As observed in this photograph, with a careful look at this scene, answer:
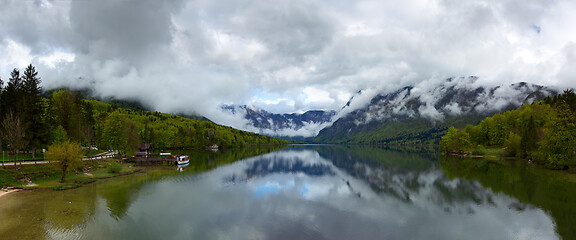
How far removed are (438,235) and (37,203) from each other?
4072 centimetres

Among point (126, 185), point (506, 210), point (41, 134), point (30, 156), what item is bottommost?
point (506, 210)

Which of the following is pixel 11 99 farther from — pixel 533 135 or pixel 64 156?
pixel 533 135

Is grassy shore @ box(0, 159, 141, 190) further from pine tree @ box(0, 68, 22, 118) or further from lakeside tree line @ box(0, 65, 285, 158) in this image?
pine tree @ box(0, 68, 22, 118)

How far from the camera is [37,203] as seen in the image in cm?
3111

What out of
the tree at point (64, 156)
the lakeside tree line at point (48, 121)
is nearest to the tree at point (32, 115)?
the lakeside tree line at point (48, 121)

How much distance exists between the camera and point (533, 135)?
265 feet

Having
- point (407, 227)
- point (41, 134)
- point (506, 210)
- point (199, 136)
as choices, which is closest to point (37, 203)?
point (41, 134)

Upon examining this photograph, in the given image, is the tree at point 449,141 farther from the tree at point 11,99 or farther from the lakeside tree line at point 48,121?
the tree at point 11,99

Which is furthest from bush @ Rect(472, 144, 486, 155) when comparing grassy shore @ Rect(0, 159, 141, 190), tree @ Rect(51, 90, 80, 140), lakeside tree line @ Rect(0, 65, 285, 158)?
tree @ Rect(51, 90, 80, 140)

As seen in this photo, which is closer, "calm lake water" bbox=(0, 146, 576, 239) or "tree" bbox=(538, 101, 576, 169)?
"calm lake water" bbox=(0, 146, 576, 239)

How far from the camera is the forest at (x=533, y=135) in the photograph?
59.1 m

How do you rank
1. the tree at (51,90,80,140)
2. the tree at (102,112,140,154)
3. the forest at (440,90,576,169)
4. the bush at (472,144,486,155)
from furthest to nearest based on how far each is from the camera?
1. the bush at (472,144,486,155)
2. the tree at (102,112,140,154)
3. the tree at (51,90,80,140)
4. the forest at (440,90,576,169)

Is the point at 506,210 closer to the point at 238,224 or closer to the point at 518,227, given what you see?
the point at 518,227

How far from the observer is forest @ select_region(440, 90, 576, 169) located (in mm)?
59094
